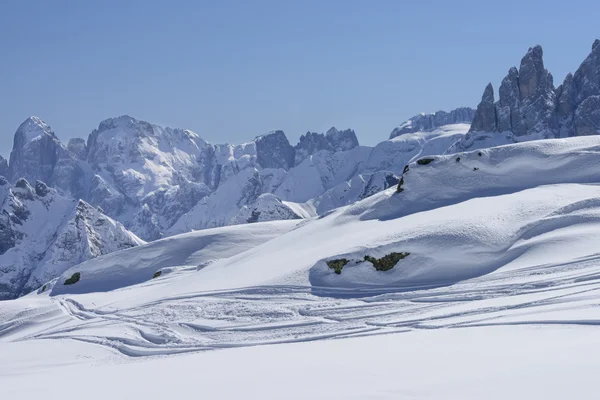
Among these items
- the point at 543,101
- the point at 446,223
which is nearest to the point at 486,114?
the point at 543,101

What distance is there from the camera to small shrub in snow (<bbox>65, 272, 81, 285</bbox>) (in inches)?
2231

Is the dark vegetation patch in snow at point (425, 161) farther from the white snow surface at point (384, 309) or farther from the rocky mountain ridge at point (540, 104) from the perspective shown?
the rocky mountain ridge at point (540, 104)

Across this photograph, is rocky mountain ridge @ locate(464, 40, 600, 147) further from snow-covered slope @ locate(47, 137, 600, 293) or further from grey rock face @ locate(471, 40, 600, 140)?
snow-covered slope @ locate(47, 137, 600, 293)

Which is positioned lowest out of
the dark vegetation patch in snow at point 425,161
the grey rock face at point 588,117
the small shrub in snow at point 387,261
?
the small shrub in snow at point 387,261

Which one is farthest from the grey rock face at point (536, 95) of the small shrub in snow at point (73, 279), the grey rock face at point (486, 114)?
the small shrub in snow at point (73, 279)

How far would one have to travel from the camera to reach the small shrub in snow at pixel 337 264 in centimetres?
3164

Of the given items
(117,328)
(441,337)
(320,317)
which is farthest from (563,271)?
(117,328)

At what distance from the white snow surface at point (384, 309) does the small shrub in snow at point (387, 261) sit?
13.1 inches

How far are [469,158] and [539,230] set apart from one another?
14.6 meters

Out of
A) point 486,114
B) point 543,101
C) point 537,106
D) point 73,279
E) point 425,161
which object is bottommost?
point 73,279

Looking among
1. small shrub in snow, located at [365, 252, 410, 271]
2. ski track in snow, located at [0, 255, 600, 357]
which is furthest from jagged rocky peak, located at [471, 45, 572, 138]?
ski track in snow, located at [0, 255, 600, 357]

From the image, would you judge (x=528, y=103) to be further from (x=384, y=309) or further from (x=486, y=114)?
(x=384, y=309)

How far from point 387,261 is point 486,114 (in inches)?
6505

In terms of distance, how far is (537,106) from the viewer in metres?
173
